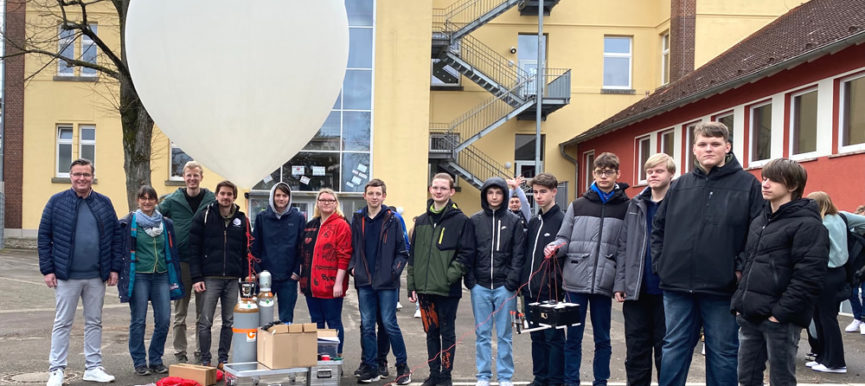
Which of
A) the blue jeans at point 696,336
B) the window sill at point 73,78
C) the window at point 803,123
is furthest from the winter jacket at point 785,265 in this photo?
the window sill at point 73,78

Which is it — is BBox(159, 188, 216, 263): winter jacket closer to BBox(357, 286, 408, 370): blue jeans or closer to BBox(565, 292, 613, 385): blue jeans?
BBox(357, 286, 408, 370): blue jeans

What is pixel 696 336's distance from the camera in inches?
170

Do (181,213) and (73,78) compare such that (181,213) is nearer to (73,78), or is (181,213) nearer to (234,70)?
(234,70)

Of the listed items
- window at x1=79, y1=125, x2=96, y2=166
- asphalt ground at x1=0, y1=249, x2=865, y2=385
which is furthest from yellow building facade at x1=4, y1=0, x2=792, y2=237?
asphalt ground at x1=0, y1=249, x2=865, y2=385

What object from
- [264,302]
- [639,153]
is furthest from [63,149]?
[264,302]

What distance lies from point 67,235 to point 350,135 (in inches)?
560

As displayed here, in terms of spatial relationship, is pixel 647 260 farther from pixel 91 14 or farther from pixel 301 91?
pixel 91 14

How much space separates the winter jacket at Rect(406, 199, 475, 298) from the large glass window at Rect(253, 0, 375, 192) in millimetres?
13941

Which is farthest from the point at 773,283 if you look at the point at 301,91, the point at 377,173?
the point at 377,173

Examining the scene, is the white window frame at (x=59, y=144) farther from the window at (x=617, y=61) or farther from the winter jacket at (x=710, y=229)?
the winter jacket at (x=710, y=229)

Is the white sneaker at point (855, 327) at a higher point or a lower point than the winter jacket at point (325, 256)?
lower

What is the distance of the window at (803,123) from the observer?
12594 millimetres

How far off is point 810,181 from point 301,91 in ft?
36.4

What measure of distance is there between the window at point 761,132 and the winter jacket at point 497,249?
10520mm
